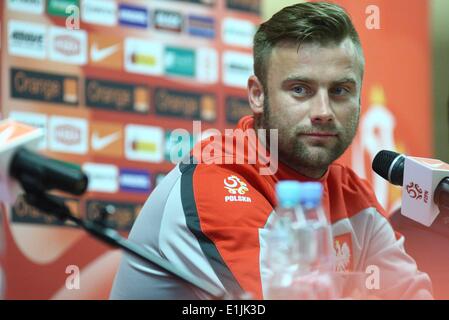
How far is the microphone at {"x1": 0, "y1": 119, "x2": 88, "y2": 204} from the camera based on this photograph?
1.04m

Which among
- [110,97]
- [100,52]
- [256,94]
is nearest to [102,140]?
[110,97]

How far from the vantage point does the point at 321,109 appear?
1.70m

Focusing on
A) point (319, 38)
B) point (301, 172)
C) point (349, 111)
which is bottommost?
point (301, 172)

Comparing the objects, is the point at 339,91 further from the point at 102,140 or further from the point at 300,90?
the point at 102,140

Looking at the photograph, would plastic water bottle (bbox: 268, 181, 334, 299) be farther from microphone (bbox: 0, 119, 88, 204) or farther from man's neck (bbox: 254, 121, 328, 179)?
man's neck (bbox: 254, 121, 328, 179)

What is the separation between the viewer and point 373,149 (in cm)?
326

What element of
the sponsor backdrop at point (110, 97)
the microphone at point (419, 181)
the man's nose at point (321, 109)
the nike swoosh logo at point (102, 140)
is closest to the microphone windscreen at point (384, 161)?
the microphone at point (419, 181)

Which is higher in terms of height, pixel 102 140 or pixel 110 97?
pixel 110 97

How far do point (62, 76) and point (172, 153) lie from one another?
433 millimetres

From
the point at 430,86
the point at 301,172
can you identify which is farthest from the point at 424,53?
the point at 301,172

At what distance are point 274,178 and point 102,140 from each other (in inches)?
44.8
